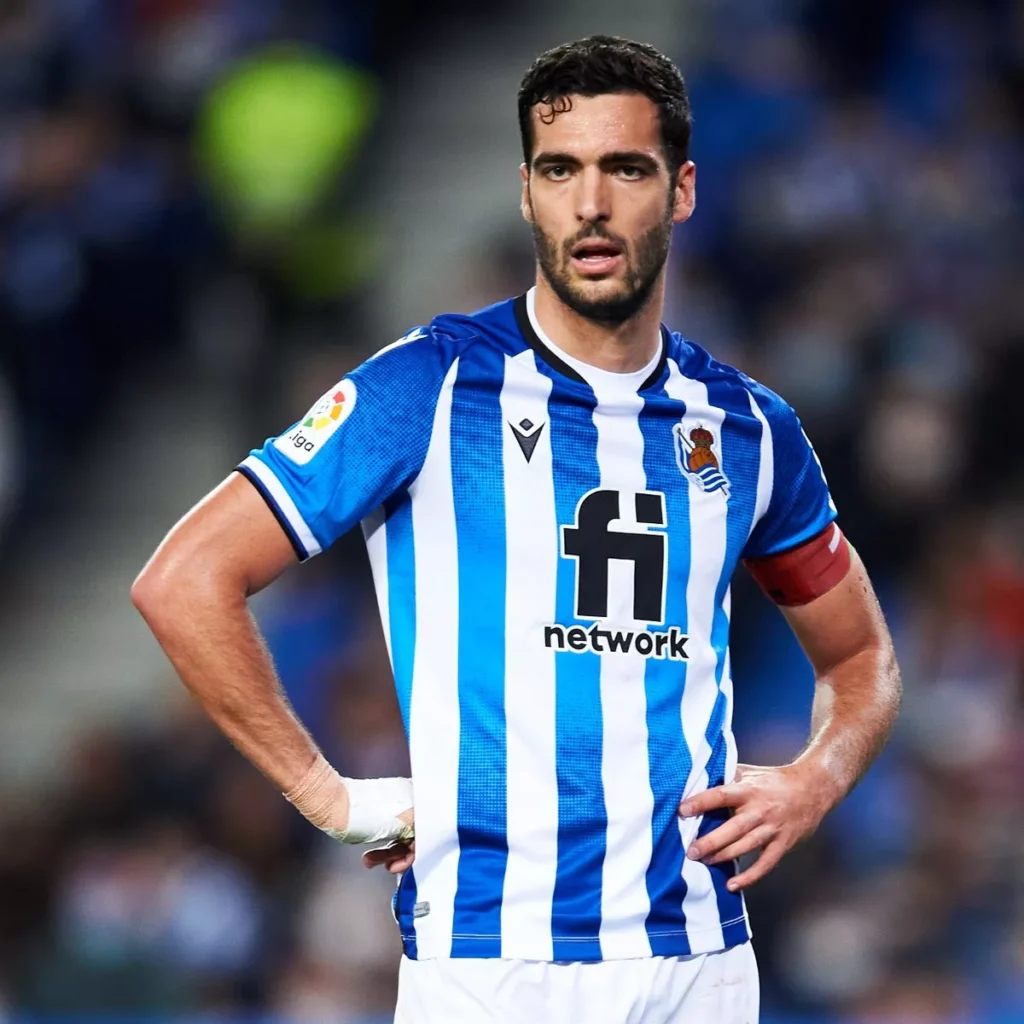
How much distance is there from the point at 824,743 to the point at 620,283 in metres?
0.99

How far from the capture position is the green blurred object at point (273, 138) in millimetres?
9148

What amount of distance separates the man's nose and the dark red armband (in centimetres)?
82

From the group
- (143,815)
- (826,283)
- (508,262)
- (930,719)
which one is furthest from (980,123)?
(143,815)

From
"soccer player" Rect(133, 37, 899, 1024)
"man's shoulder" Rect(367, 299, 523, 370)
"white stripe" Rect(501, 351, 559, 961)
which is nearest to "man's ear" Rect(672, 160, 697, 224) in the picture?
"soccer player" Rect(133, 37, 899, 1024)

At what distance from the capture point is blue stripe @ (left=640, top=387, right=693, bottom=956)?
11.4ft

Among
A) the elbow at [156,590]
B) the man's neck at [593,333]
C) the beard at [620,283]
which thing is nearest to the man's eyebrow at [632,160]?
the beard at [620,283]

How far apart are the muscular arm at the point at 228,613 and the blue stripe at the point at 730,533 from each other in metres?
0.75

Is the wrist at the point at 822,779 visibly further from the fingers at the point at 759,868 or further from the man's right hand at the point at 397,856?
the man's right hand at the point at 397,856

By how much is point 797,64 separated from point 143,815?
15.8ft

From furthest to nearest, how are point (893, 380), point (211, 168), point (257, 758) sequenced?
point (211, 168)
point (893, 380)
point (257, 758)

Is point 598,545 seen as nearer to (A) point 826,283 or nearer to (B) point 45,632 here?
(A) point 826,283

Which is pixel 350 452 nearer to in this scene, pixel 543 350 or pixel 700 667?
pixel 543 350

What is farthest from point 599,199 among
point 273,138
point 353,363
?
point 273,138

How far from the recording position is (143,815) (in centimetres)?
801
